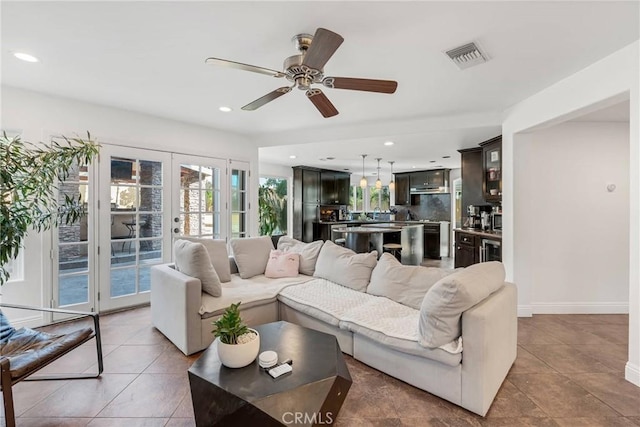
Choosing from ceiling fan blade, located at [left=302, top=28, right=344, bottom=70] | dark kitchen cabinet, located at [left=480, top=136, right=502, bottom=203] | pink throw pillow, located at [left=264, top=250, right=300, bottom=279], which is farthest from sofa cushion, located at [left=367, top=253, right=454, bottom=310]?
dark kitchen cabinet, located at [left=480, top=136, right=502, bottom=203]

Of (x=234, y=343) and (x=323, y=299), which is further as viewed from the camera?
(x=323, y=299)

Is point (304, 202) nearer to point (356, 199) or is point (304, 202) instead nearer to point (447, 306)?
point (356, 199)

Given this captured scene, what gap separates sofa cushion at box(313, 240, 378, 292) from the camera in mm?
3033

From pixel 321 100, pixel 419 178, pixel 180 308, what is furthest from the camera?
pixel 419 178

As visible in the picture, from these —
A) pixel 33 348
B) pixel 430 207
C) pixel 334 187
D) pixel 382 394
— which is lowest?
pixel 382 394

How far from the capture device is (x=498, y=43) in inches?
83.7

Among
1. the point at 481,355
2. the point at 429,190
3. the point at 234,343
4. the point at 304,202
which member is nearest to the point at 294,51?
the point at 234,343

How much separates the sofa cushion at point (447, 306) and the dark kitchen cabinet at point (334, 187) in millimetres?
5925

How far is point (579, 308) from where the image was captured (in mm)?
3607

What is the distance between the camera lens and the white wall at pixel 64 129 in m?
2.99

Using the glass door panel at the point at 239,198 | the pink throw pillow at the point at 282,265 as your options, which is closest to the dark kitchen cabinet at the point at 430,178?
the glass door panel at the point at 239,198

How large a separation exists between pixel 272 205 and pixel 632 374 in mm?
6130

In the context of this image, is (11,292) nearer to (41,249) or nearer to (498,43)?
(41,249)

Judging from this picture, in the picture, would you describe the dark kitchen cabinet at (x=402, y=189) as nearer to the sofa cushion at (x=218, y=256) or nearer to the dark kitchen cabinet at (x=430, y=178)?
the dark kitchen cabinet at (x=430, y=178)
